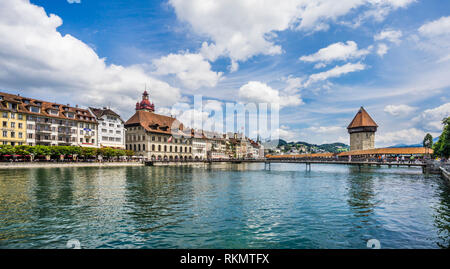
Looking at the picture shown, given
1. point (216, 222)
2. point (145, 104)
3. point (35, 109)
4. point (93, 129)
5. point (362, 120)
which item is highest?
point (145, 104)

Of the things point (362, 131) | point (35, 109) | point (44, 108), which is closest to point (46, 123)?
point (35, 109)

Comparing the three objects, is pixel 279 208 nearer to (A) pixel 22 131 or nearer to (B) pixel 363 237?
(B) pixel 363 237

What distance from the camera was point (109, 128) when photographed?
319ft

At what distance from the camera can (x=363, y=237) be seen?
1300 cm

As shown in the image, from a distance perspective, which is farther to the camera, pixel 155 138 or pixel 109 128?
pixel 155 138

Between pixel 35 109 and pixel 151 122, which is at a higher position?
pixel 35 109

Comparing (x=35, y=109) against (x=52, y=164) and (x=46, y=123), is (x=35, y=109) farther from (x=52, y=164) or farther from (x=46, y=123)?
(x=52, y=164)

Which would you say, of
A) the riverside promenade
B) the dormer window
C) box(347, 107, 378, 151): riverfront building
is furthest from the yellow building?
box(347, 107, 378, 151): riverfront building

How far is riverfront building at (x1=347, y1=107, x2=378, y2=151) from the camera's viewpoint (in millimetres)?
123375

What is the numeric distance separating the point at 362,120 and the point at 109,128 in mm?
109949

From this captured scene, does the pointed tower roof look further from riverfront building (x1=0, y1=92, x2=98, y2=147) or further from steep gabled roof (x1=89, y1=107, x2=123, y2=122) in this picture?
riverfront building (x1=0, y1=92, x2=98, y2=147)
